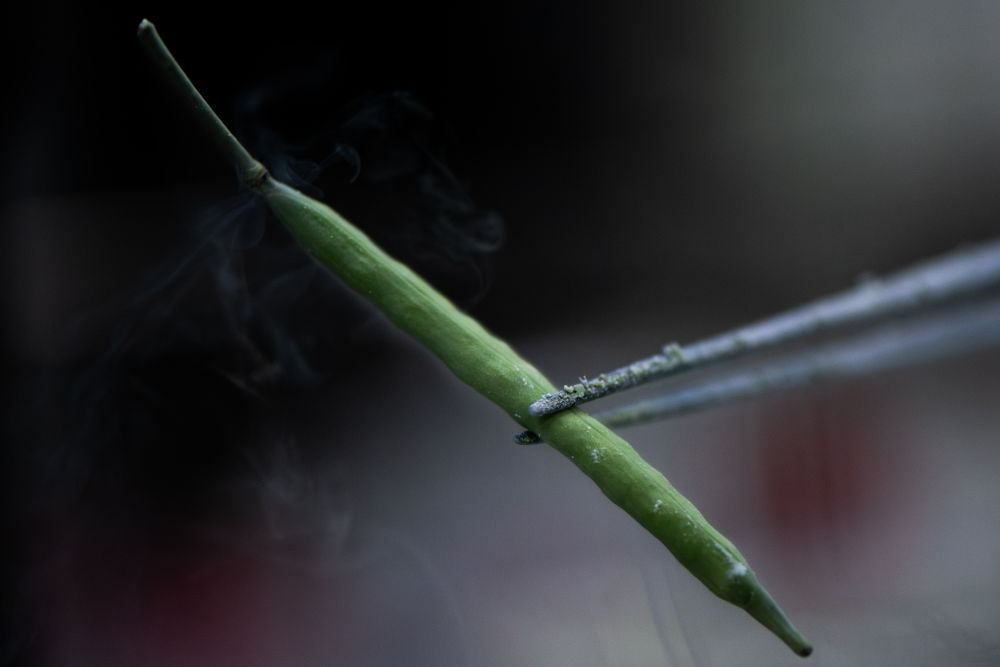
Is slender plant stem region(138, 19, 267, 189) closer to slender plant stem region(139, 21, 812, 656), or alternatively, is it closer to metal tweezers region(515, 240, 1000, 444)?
slender plant stem region(139, 21, 812, 656)

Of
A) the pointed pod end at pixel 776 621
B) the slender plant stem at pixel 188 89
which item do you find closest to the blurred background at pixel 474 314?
the slender plant stem at pixel 188 89

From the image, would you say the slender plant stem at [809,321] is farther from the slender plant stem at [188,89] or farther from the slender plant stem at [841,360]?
the slender plant stem at [188,89]

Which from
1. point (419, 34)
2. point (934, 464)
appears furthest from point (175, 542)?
point (934, 464)

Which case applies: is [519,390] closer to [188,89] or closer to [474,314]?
[188,89]

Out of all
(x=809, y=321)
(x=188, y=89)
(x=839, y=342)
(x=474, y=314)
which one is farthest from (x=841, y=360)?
Answer: (x=188, y=89)

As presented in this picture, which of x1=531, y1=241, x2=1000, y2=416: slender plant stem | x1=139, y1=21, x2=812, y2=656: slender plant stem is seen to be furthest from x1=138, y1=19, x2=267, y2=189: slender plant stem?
x1=531, y1=241, x2=1000, y2=416: slender plant stem

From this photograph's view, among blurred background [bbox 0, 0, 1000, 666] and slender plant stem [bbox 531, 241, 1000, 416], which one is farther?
blurred background [bbox 0, 0, 1000, 666]

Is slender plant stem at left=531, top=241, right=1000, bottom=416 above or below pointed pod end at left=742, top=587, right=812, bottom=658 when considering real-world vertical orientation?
above
